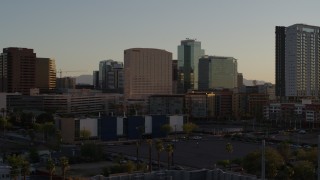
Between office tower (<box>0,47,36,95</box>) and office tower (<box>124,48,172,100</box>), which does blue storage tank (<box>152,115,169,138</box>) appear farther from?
office tower (<box>0,47,36,95</box>)

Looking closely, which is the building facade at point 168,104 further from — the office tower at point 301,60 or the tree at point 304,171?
the tree at point 304,171

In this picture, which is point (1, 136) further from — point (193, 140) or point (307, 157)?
point (307, 157)

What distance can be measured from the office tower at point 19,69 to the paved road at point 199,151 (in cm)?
5416

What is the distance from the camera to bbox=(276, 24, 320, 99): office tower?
82188mm

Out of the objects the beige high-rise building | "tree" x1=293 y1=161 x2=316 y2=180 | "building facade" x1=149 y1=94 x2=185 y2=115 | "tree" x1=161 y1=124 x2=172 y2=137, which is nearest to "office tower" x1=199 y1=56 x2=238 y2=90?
the beige high-rise building

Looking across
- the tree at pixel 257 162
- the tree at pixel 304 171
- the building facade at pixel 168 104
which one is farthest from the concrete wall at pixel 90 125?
the building facade at pixel 168 104

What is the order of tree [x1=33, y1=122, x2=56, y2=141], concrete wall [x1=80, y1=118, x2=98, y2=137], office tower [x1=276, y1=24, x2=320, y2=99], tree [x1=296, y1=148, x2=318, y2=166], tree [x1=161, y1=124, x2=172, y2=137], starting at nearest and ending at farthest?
tree [x1=296, y1=148, x2=318, y2=166]
tree [x1=33, y1=122, x2=56, y2=141]
concrete wall [x1=80, y1=118, x2=98, y2=137]
tree [x1=161, y1=124, x2=172, y2=137]
office tower [x1=276, y1=24, x2=320, y2=99]

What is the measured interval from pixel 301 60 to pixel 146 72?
1138 inches

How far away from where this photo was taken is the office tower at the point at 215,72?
435 feet

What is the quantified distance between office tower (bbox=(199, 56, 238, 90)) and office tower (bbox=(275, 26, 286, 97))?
145 feet

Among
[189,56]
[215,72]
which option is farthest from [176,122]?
[189,56]

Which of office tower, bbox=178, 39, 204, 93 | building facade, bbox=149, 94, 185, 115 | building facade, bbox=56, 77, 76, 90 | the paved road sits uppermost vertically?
office tower, bbox=178, 39, 204, 93

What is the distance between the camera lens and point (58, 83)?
136500 millimetres

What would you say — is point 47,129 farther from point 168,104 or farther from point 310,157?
point 168,104
